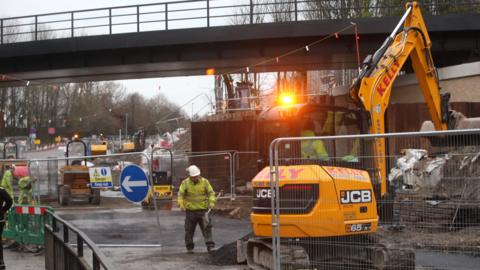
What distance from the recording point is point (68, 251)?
309 inches

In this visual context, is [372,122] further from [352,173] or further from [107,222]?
[107,222]

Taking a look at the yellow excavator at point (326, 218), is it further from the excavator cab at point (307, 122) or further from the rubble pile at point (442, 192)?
the excavator cab at point (307, 122)

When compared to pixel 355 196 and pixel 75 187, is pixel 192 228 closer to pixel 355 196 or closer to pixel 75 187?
pixel 75 187

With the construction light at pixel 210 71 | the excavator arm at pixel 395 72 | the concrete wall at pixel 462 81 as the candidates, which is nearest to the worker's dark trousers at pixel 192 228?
the excavator arm at pixel 395 72

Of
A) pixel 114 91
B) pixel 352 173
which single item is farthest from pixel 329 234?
pixel 114 91

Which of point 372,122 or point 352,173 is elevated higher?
point 372,122

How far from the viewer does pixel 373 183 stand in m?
8.20

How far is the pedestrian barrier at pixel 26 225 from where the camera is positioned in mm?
Answer: 13398

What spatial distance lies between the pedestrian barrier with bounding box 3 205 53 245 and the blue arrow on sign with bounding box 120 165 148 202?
2.20 meters

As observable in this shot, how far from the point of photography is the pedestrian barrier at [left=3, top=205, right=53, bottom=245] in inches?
527

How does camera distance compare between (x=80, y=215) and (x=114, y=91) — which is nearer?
(x=80, y=215)

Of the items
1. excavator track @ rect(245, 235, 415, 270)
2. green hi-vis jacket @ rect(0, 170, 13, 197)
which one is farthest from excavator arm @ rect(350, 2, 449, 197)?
green hi-vis jacket @ rect(0, 170, 13, 197)

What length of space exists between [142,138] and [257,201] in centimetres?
4174

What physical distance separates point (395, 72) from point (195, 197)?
15.3ft
